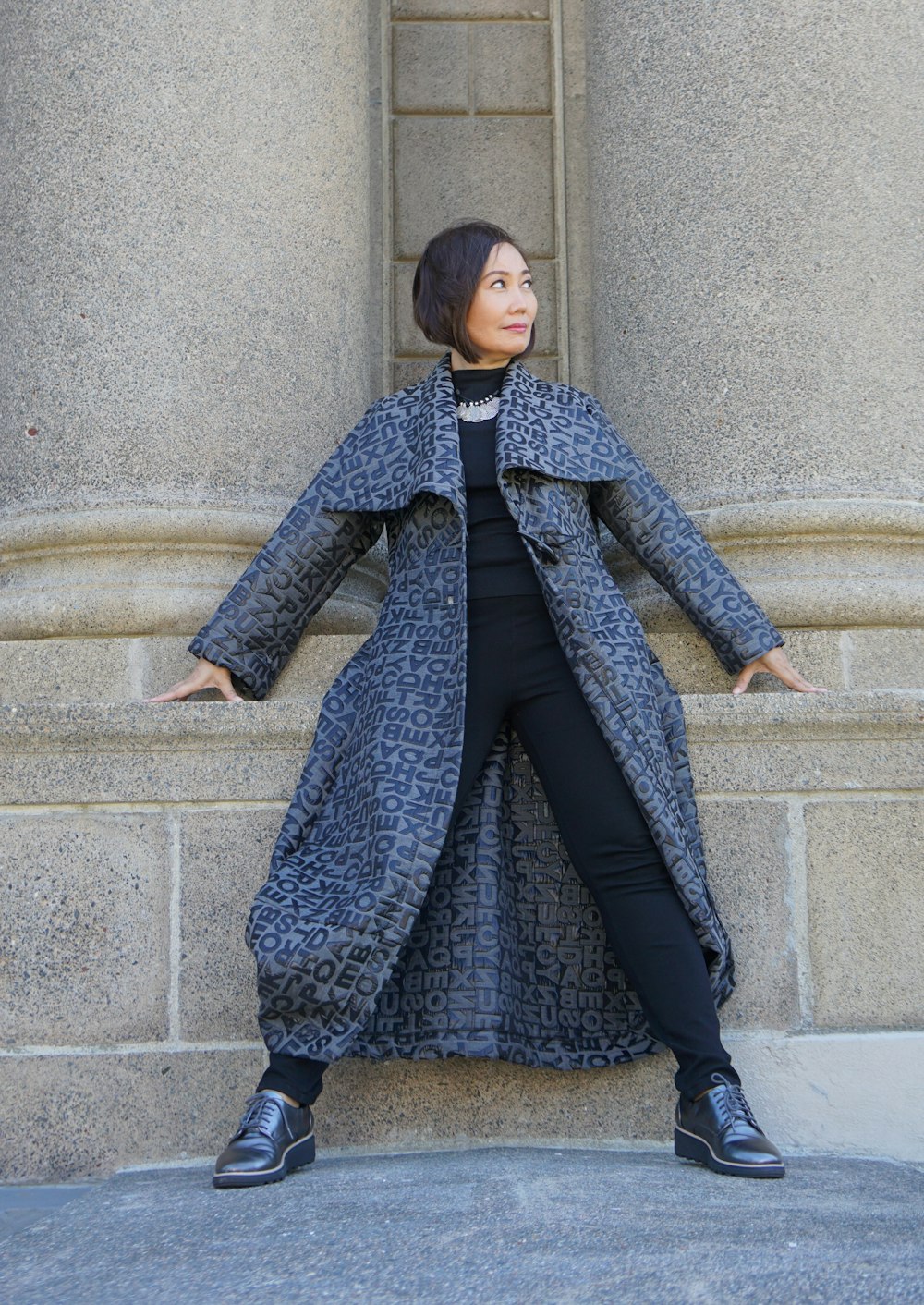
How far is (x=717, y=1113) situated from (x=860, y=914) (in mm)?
706

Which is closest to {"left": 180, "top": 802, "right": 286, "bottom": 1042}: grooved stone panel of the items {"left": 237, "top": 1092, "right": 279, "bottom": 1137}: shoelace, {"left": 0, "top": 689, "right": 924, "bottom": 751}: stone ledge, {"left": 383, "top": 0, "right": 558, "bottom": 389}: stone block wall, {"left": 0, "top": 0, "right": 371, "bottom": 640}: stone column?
{"left": 0, "top": 689, "right": 924, "bottom": 751}: stone ledge

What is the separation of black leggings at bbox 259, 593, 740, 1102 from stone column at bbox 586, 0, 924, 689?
86cm

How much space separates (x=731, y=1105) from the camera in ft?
10.3

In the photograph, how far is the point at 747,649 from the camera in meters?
3.71

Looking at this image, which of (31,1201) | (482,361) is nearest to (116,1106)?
(31,1201)

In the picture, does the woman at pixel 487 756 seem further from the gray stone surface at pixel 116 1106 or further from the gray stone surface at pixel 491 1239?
the gray stone surface at pixel 116 1106

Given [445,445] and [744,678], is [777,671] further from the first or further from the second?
[445,445]

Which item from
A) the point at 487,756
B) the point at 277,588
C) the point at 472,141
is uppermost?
the point at 472,141

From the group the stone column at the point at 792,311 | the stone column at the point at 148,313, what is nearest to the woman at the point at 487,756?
the stone column at the point at 792,311

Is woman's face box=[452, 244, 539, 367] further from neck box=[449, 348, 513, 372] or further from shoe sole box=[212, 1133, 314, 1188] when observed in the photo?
shoe sole box=[212, 1133, 314, 1188]

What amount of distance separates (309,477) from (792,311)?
4.90 feet

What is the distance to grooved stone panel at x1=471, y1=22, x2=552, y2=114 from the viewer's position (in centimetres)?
566

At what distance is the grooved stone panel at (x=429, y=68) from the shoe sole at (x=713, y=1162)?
13.0ft

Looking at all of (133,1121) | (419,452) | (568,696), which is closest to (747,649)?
(568,696)
